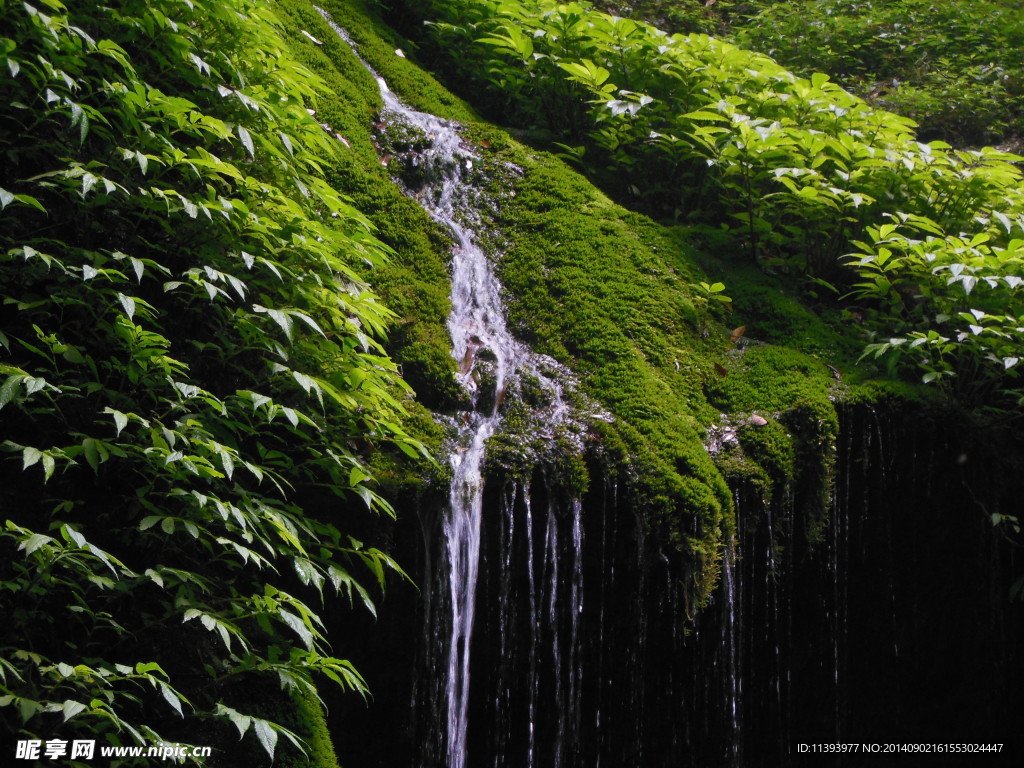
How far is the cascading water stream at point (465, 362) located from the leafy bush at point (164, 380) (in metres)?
0.54

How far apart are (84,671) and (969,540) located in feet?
15.9

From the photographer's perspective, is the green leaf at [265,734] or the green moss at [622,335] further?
the green moss at [622,335]

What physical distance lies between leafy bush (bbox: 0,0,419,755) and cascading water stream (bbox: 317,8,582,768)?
538 millimetres

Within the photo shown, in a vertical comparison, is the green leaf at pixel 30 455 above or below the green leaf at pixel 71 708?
above

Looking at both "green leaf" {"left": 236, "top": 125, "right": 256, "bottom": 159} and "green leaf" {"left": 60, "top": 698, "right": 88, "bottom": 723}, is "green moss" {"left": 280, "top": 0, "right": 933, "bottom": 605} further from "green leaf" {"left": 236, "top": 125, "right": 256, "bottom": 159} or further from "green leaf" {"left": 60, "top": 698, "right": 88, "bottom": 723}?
"green leaf" {"left": 60, "top": 698, "right": 88, "bottom": 723}

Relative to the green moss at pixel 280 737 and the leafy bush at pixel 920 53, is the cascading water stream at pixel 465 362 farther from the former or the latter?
the leafy bush at pixel 920 53

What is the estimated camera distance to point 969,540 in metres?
4.76

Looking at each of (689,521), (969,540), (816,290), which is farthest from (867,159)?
(689,521)

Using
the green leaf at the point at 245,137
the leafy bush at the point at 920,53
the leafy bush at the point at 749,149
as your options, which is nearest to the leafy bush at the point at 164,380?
the green leaf at the point at 245,137

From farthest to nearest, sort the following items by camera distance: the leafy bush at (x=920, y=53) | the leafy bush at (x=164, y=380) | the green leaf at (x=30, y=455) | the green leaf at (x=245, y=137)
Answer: the leafy bush at (x=920, y=53) < the green leaf at (x=245, y=137) < the leafy bush at (x=164, y=380) < the green leaf at (x=30, y=455)

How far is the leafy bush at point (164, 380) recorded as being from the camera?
8.07ft

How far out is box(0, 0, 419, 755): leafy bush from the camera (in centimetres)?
246

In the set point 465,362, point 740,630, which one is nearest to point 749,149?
point 465,362

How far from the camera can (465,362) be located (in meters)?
4.31
